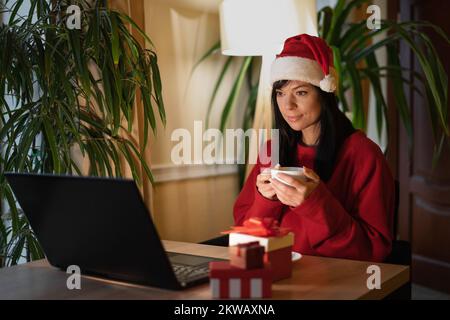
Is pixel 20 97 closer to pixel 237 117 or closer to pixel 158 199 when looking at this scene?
pixel 158 199

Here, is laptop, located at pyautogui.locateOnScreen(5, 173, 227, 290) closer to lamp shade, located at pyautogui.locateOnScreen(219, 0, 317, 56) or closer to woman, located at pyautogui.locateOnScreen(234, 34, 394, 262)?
woman, located at pyautogui.locateOnScreen(234, 34, 394, 262)

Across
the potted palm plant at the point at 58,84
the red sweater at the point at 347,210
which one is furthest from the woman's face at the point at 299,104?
the potted palm plant at the point at 58,84

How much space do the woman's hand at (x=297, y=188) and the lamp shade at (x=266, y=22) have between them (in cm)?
124

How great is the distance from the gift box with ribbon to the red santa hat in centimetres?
68

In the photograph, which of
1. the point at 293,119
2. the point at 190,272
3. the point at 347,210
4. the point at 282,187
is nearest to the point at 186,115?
the point at 293,119

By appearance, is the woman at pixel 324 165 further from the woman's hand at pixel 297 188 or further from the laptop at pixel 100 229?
the laptop at pixel 100 229

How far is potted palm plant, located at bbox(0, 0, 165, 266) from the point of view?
5.90ft

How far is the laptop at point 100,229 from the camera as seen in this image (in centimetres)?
95

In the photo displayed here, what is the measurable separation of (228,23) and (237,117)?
3.10 feet

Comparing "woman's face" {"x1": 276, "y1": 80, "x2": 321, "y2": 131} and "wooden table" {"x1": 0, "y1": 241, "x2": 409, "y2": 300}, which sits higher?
"woman's face" {"x1": 276, "y1": 80, "x2": 321, "y2": 131}

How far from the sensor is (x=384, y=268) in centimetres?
123

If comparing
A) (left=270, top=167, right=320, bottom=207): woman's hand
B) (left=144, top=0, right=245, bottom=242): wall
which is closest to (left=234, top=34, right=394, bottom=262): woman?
(left=270, top=167, right=320, bottom=207): woman's hand

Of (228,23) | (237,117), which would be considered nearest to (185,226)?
(237,117)
